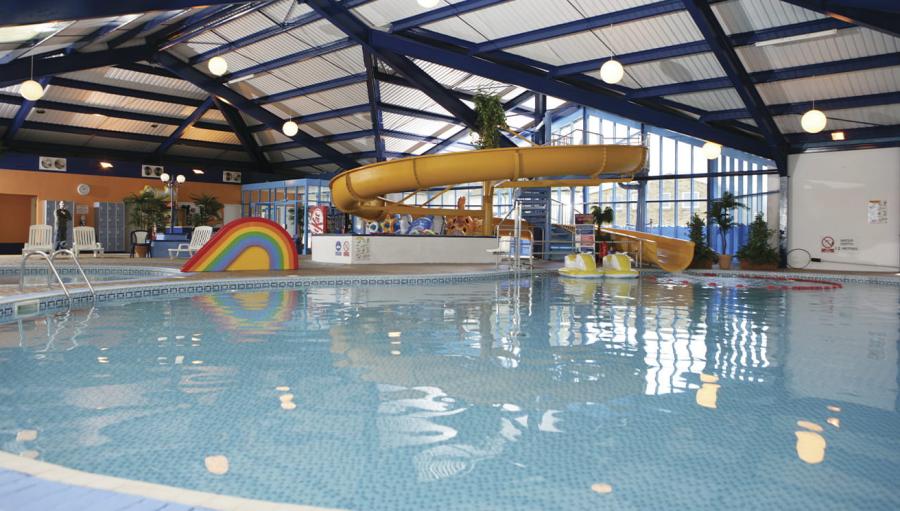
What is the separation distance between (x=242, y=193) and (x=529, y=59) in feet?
54.2

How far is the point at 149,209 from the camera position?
19.9m

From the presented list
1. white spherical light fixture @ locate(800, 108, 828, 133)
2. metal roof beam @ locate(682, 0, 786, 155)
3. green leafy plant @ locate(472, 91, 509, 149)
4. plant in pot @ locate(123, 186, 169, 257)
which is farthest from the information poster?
plant in pot @ locate(123, 186, 169, 257)

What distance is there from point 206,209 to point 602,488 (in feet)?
76.1

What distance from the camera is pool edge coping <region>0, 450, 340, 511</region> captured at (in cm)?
143

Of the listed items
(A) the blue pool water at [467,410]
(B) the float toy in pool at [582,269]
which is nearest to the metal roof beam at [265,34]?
(B) the float toy in pool at [582,269]

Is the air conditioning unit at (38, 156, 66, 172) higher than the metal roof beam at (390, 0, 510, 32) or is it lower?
lower

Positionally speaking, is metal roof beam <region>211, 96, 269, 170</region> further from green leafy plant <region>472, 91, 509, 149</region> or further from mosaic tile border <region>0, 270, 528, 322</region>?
mosaic tile border <region>0, 270, 528, 322</region>

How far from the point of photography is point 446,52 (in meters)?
13.2

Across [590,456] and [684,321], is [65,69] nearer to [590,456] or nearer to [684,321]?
[684,321]

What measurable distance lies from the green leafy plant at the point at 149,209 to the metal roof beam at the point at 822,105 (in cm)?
1681

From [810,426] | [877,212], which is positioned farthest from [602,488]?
[877,212]

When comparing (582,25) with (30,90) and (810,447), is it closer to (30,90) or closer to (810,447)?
(30,90)

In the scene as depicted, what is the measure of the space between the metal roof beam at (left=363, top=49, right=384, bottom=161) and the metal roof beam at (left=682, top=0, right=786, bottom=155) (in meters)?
7.97

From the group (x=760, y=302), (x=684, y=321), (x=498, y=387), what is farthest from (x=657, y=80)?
(x=498, y=387)
